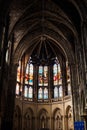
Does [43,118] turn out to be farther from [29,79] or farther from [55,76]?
[55,76]

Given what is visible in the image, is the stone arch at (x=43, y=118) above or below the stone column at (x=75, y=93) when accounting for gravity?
below

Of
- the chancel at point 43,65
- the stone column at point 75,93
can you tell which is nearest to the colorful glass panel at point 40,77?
the chancel at point 43,65

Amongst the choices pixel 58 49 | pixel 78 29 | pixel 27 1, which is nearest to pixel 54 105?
pixel 58 49

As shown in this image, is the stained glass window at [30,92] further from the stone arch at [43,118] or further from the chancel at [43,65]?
the stone arch at [43,118]

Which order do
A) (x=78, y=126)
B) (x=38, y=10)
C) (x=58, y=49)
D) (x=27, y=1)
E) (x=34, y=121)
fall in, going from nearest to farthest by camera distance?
(x=78, y=126)
(x=27, y=1)
(x=38, y=10)
(x=34, y=121)
(x=58, y=49)

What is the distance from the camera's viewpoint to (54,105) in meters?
40.0

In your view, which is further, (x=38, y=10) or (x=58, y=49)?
(x=58, y=49)

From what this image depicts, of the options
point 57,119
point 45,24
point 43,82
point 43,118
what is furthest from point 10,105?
point 45,24

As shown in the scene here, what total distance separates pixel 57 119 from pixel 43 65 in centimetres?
1117

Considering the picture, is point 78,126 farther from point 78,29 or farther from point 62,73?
point 62,73

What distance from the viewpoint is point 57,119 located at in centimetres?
3900

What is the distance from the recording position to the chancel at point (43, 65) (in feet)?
86.9

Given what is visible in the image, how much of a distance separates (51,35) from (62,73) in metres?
7.96

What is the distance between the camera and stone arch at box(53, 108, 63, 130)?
3806 cm
